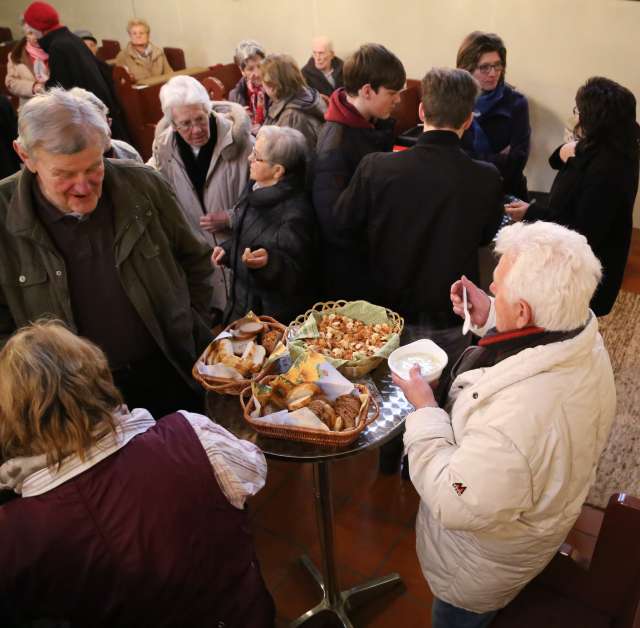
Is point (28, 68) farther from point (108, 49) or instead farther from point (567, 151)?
point (567, 151)

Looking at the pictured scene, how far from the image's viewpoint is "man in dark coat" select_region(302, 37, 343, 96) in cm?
559

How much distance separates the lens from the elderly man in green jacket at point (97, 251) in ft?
5.82

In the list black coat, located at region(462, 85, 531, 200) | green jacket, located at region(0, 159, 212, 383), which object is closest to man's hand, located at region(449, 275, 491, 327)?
green jacket, located at region(0, 159, 212, 383)

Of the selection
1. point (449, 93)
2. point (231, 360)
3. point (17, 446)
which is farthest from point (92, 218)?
point (449, 93)

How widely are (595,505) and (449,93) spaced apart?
6.37ft

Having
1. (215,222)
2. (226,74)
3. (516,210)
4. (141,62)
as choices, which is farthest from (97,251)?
(141,62)

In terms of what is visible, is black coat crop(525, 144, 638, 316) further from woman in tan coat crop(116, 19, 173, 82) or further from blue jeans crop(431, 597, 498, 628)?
woman in tan coat crop(116, 19, 173, 82)

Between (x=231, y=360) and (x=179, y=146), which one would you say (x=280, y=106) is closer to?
(x=179, y=146)

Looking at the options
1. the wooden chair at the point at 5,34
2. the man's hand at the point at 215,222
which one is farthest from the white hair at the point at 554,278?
the wooden chair at the point at 5,34

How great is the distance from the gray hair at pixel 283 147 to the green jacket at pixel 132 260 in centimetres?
54

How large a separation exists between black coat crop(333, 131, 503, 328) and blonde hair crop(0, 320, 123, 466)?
4.62ft

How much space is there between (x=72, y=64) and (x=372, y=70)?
9.91ft

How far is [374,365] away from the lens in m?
1.98

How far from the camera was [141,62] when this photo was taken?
714 cm
